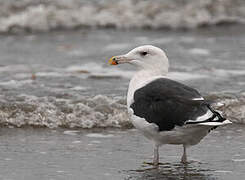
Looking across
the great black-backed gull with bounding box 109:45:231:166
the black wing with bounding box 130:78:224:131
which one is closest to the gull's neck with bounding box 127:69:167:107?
the great black-backed gull with bounding box 109:45:231:166

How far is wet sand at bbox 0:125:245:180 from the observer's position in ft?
21.5

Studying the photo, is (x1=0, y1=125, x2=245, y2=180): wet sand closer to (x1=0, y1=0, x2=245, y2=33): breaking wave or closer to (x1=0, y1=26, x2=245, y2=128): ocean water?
(x1=0, y1=26, x2=245, y2=128): ocean water

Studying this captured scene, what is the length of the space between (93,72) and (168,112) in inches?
197

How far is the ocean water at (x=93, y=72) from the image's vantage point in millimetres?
8727

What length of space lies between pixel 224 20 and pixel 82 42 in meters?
4.07

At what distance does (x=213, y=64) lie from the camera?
11945 millimetres

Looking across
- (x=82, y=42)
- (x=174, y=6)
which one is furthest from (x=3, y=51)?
(x=174, y=6)

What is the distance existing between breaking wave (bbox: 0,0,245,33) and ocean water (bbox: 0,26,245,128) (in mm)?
561

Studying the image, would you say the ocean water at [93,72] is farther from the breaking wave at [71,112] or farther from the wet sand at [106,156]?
the wet sand at [106,156]

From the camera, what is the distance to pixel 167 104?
6574 millimetres

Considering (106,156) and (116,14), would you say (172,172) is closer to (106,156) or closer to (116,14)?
(106,156)

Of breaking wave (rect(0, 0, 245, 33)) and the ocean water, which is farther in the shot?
breaking wave (rect(0, 0, 245, 33))

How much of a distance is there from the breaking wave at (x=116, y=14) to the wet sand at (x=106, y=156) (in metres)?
8.33

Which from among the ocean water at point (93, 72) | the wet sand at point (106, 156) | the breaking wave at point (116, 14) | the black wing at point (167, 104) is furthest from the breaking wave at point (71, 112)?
the breaking wave at point (116, 14)
